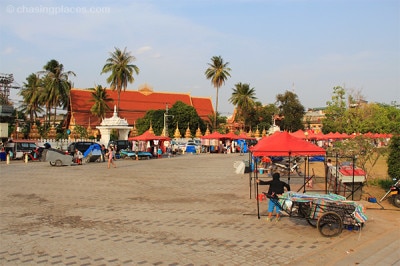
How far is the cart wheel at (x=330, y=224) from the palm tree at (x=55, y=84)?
170 ft

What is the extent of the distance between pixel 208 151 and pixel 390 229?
36.7 metres

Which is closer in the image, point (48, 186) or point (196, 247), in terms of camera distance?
point (196, 247)

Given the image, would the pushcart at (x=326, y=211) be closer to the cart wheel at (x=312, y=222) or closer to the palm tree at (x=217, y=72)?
the cart wheel at (x=312, y=222)

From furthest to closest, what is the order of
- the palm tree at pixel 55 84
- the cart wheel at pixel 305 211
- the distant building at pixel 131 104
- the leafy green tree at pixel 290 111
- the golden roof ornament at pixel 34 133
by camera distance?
the leafy green tree at pixel 290 111 < the distant building at pixel 131 104 < the palm tree at pixel 55 84 < the golden roof ornament at pixel 34 133 < the cart wheel at pixel 305 211

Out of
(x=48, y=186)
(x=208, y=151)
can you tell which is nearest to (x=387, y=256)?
(x=48, y=186)

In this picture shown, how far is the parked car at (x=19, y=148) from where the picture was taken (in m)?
30.1

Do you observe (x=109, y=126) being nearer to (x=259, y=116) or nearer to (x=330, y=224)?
(x=259, y=116)

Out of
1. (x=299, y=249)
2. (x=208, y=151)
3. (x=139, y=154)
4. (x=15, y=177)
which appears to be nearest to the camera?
(x=299, y=249)

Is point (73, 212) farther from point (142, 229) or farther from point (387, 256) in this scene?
point (387, 256)

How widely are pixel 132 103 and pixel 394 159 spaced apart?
192ft

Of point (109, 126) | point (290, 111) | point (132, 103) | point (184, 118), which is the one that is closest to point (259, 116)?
point (290, 111)

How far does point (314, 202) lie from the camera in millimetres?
7988

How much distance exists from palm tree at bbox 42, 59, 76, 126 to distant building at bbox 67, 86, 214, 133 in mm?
3315

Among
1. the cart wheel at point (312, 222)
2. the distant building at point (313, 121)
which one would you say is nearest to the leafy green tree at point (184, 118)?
the distant building at point (313, 121)
